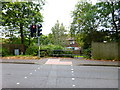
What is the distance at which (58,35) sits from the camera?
1869 inches

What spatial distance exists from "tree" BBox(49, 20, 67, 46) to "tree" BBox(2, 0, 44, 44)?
20.1 metres

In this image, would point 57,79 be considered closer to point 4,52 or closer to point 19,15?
point 4,52

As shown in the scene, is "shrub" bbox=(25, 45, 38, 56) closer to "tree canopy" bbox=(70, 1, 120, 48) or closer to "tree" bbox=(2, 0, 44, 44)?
"tree" bbox=(2, 0, 44, 44)

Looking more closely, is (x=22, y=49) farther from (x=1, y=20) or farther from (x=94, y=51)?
(x=94, y=51)

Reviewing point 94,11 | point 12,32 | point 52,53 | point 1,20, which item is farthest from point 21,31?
point 94,11

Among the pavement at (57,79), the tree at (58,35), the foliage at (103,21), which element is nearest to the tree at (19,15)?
the foliage at (103,21)

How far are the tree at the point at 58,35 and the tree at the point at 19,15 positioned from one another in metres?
20.1

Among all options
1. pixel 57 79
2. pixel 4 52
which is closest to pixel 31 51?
pixel 4 52

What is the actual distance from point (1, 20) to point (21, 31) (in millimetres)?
3394

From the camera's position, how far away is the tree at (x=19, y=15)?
78.7 feet

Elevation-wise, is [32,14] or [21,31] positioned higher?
[32,14]

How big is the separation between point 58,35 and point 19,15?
2376 centimetres

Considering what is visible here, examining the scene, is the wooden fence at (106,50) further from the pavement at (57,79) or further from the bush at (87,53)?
the pavement at (57,79)

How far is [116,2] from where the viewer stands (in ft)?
56.5
